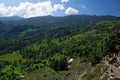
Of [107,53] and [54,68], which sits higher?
[107,53]

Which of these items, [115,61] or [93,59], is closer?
[115,61]

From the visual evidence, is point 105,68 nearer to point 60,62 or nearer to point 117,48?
point 117,48

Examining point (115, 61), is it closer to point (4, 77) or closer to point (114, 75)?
point (114, 75)

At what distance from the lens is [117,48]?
287ft

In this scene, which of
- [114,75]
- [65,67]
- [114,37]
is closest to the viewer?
[114,75]

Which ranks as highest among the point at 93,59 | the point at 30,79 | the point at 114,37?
the point at 114,37

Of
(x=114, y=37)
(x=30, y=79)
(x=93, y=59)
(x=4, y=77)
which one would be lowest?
(x=4, y=77)

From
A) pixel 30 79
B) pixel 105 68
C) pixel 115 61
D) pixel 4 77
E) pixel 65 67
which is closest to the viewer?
pixel 105 68

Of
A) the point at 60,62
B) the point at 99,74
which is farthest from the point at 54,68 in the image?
the point at 99,74

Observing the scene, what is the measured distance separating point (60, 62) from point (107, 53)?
49.9 metres

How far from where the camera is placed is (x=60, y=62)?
455ft

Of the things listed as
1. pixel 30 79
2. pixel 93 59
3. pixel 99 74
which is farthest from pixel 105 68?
pixel 30 79

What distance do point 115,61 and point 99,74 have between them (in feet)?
59.4

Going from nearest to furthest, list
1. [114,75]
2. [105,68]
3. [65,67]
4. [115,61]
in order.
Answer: [114,75] → [105,68] → [115,61] → [65,67]
